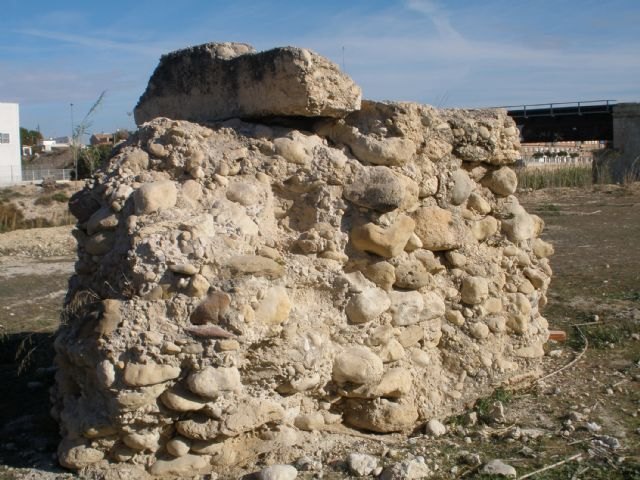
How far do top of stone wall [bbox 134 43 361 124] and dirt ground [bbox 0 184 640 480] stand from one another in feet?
5.43

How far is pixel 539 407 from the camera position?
400cm

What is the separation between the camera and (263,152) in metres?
3.73

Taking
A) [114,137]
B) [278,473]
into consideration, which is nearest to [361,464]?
[278,473]

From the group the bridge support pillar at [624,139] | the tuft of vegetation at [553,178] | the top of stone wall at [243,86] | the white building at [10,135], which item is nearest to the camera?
the top of stone wall at [243,86]

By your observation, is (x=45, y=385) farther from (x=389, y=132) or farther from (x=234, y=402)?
(x=389, y=132)

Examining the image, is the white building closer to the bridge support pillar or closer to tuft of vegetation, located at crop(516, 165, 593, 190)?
tuft of vegetation, located at crop(516, 165, 593, 190)

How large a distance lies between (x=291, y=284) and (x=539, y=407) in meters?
1.60

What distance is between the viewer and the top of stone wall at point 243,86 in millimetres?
3600

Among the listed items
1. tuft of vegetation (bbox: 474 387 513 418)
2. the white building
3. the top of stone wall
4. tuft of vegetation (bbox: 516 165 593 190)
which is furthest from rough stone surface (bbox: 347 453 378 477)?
the white building

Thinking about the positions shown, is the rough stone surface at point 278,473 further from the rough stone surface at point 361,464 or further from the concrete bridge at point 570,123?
the concrete bridge at point 570,123

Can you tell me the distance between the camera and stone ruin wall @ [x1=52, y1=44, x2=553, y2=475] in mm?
3045

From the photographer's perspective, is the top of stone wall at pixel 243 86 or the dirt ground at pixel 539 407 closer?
the dirt ground at pixel 539 407

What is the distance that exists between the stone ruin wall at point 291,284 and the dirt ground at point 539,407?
7.6 inches

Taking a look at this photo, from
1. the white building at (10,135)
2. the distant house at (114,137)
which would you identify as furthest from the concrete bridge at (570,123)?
the white building at (10,135)
